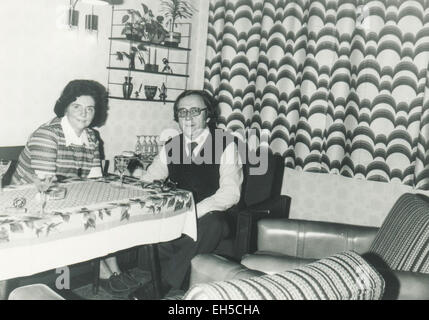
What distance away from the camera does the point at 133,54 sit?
3.69 m

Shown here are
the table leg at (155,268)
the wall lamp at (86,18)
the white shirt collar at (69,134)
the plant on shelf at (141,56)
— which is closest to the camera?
the table leg at (155,268)

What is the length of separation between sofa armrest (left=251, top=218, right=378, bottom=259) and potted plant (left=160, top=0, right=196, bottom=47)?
1.99 meters

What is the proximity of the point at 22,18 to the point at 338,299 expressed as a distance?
2746mm

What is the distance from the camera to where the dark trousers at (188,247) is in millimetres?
2609

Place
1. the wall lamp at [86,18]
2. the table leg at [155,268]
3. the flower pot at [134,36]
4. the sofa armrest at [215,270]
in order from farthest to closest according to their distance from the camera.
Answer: the flower pot at [134,36] → the wall lamp at [86,18] → the table leg at [155,268] → the sofa armrest at [215,270]

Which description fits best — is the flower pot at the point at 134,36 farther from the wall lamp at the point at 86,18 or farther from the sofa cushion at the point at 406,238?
the sofa cushion at the point at 406,238

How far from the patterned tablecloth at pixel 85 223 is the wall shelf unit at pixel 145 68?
1350mm

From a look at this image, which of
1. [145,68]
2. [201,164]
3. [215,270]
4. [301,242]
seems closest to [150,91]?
[145,68]

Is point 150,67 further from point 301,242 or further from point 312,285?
point 312,285

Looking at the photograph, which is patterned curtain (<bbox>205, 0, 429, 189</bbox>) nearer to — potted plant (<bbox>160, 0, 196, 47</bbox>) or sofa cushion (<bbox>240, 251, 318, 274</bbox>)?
potted plant (<bbox>160, 0, 196, 47</bbox>)

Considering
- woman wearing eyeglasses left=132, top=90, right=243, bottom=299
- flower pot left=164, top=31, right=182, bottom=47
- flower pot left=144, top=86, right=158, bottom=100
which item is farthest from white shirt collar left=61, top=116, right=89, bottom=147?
flower pot left=164, top=31, right=182, bottom=47

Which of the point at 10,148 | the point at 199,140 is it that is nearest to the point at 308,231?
the point at 199,140

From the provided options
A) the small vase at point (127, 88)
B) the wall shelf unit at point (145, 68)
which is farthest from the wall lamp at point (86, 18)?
the small vase at point (127, 88)

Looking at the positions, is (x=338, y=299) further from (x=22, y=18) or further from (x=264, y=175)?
(x=22, y=18)
